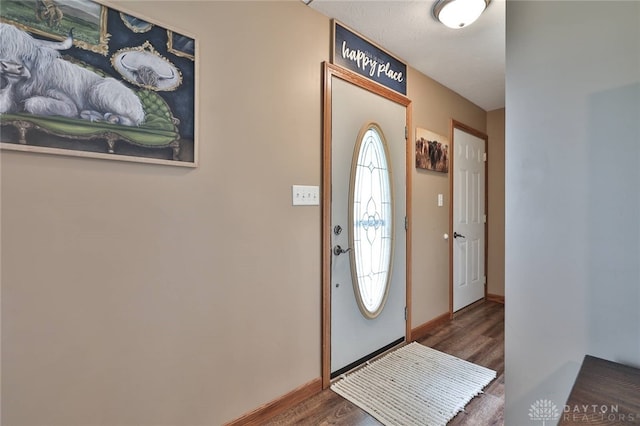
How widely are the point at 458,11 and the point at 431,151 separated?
125 centimetres

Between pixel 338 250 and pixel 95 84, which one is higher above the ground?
pixel 95 84

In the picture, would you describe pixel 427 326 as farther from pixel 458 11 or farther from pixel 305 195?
pixel 458 11

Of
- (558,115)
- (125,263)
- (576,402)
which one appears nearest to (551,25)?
(558,115)

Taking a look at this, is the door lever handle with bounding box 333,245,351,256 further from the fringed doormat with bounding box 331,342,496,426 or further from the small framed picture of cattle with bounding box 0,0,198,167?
the small framed picture of cattle with bounding box 0,0,198,167

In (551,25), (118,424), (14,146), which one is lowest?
(118,424)

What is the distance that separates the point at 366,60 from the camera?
2.08 metres

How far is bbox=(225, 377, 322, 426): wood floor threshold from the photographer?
1.50 metres

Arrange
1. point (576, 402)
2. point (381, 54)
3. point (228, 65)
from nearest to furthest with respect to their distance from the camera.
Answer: point (576, 402), point (228, 65), point (381, 54)

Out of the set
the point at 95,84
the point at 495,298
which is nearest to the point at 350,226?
the point at 95,84

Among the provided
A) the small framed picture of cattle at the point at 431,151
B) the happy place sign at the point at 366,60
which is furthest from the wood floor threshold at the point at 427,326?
the happy place sign at the point at 366,60

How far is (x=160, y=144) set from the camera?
1229mm

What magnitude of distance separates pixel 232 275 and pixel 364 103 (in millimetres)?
1521

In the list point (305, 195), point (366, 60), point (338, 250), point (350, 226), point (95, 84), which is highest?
point (366, 60)

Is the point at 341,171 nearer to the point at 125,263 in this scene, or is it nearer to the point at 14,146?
the point at 125,263
